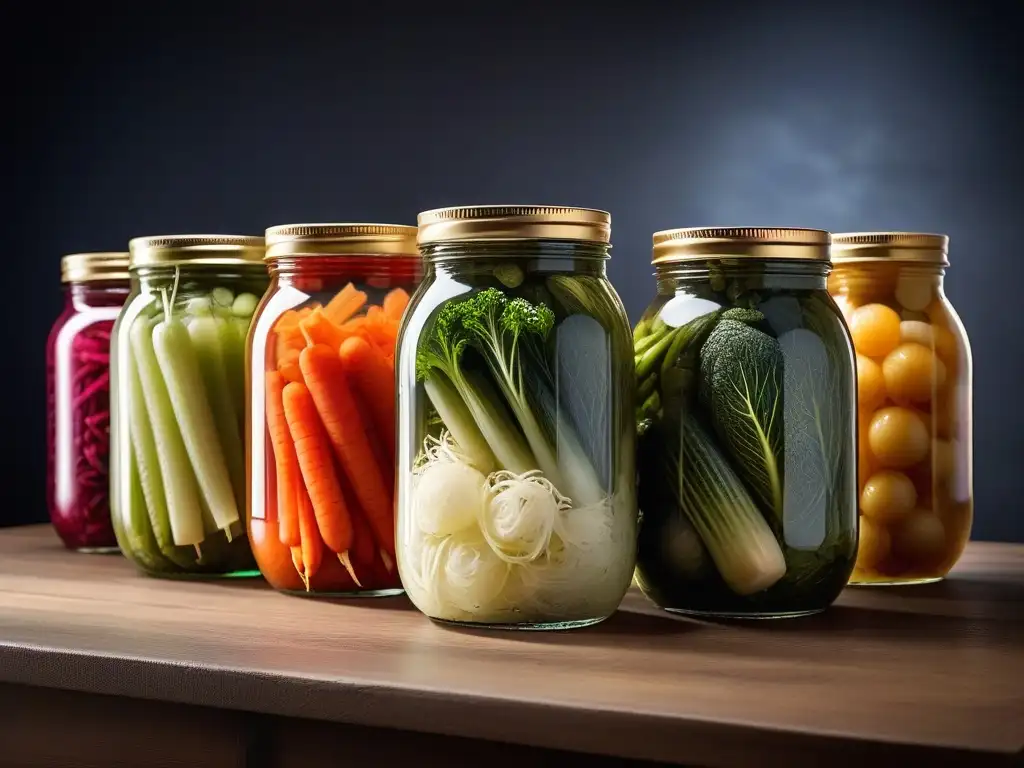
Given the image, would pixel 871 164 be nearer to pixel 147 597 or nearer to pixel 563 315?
pixel 563 315

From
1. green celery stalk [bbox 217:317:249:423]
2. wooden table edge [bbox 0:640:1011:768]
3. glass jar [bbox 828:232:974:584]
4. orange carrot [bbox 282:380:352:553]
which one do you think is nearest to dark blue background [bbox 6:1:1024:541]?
glass jar [bbox 828:232:974:584]

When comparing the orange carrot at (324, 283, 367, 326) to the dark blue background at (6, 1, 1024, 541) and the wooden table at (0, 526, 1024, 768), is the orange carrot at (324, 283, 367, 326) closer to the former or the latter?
the wooden table at (0, 526, 1024, 768)

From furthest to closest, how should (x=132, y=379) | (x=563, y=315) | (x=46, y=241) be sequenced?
(x=46, y=241) < (x=132, y=379) < (x=563, y=315)

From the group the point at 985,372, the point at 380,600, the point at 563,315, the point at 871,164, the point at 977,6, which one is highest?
the point at 977,6

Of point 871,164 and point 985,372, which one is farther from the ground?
point 871,164

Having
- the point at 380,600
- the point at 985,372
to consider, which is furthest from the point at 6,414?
the point at 985,372

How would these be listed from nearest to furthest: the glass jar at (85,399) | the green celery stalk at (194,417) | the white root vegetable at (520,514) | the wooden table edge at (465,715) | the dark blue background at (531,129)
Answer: the wooden table edge at (465,715) < the white root vegetable at (520,514) < the green celery stalk at (194,417) < the glass jar at (85,399) < the dark blue background at (531,129)

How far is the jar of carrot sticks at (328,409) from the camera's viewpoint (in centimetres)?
100

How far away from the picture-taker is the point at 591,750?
663mm

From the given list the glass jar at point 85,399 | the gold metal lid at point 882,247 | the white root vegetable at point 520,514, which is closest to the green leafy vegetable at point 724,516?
the white root vegetable at point 520,514

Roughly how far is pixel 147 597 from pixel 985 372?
3.88 feet

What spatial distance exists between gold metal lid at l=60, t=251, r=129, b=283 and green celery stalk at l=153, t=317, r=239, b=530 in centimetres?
21

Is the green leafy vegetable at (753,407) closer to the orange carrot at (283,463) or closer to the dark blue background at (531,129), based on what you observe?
the orange carrot at (283,463)

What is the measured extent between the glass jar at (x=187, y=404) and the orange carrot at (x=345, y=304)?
0.47 ft
